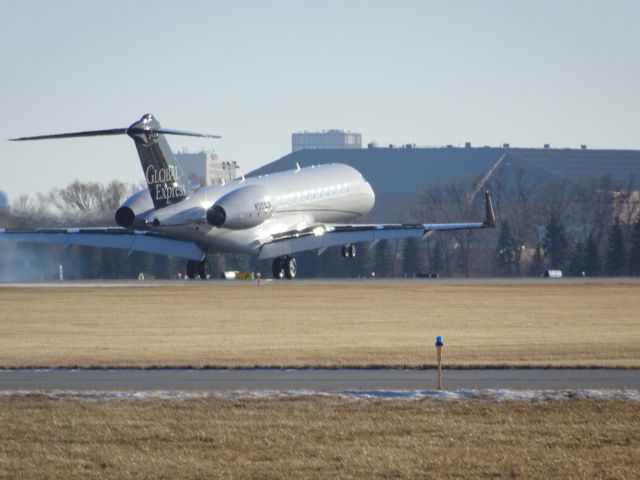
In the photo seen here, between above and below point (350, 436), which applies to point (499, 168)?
above

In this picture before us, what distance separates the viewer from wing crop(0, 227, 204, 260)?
3086 inches

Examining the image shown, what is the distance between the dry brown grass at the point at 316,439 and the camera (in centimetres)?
1942

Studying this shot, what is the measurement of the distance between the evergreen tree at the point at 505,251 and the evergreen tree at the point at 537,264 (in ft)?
8.22

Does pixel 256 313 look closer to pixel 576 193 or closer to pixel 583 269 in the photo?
pixel 583 269

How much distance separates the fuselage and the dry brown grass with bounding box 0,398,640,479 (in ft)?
159

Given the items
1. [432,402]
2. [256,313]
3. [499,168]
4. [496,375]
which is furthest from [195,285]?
[499,168]

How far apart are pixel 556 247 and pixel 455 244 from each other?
18.4 meters

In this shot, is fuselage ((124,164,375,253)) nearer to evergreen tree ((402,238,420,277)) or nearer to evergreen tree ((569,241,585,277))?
evergreen tree ((569,241,585,277))

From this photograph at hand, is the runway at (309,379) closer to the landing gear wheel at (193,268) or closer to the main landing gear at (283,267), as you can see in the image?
the landing gear wheel at (193,268)

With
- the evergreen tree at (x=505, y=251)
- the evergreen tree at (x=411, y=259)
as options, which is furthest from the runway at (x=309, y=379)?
the evergreen tree at (x=505, y=251)

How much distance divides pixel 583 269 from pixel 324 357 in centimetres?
9133

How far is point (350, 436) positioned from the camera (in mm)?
21922

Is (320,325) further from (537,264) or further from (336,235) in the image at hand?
(537,264)

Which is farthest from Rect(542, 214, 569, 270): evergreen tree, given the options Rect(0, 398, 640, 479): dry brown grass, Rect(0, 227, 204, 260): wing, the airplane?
Rect(0, 398, 640, 479): dry brown grass
